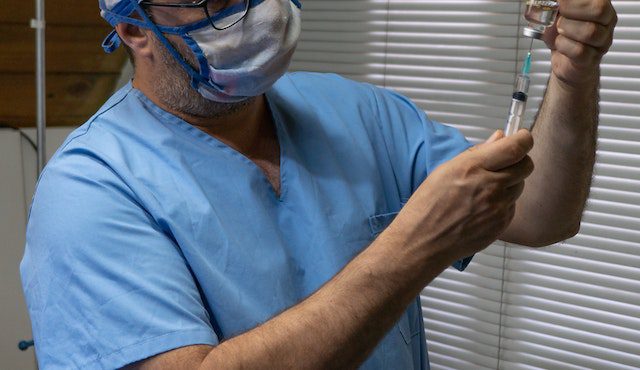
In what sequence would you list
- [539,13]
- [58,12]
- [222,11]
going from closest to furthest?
1. [539,13]
2. [222,11]
3. [58,12]

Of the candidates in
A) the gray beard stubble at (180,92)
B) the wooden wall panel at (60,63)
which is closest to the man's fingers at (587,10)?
the gray beard stubble at (180,92)

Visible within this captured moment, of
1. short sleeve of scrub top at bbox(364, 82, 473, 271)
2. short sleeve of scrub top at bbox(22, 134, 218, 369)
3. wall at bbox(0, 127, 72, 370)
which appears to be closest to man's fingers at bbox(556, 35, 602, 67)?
short sleeve of scrub top at bbox(364, 82, 473, 271)

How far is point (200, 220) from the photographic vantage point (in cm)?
102

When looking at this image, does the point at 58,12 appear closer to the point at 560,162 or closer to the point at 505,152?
the point at 560,162

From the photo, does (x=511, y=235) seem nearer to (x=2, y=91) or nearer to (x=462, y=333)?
(x=462, y=333)

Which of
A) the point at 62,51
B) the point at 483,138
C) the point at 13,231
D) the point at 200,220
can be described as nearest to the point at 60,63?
the point at 62,51

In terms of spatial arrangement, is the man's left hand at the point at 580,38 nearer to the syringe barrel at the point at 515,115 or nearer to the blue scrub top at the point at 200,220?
the syringe barrel at the point at 515,115

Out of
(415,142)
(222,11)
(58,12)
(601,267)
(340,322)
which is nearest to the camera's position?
(340,322)

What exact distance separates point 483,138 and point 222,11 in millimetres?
1098

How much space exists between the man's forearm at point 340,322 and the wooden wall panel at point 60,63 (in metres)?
1.53

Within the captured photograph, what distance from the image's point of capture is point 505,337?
206 cm

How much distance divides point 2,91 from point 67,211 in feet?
4.62

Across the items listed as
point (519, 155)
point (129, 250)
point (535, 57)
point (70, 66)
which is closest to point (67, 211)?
point (129, 250)

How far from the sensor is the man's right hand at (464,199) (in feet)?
2.94
